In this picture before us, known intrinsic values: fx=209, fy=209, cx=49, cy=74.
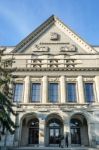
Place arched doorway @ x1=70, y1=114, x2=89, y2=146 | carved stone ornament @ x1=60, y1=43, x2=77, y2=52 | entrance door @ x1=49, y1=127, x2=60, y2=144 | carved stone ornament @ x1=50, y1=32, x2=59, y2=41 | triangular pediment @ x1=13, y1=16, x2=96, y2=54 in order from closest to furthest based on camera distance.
Result: 1. arched doorway @ x1=70, y1=114, x2=89, y2=146
2. entrance door @ x1=49, y1=127, x2=60, y2=144
3. carved stone ornament @ x1=60, y1=43, x2=77, y2=52
4. triangular pediment @ x1=13, y1=16, x2=96, y2=54
5. carved stone ornament @ x1=50, y1=32, x2=59, y2=41

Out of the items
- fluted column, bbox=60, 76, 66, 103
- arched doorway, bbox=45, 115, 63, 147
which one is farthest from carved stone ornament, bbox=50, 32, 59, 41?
arched doorway, bbox=45, 115, 63, 147

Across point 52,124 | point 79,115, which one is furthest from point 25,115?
point 79,115

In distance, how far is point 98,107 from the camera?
80.4 feet

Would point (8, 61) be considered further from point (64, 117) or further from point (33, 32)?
point (33, 32)

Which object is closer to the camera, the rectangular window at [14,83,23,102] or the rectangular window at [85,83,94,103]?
the rectangular window at [85,83,94,103]

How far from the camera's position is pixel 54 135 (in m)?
24.9

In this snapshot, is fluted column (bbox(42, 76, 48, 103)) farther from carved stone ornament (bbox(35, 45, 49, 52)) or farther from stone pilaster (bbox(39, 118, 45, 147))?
carved stone ornament (bbox(35, 45, 49, 52))

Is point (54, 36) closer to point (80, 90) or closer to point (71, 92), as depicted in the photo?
point (71, 92)

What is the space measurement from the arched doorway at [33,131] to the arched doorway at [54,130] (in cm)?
126

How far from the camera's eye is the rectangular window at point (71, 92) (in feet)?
83.3

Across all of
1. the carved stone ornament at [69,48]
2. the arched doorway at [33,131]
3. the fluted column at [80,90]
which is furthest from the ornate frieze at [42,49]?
the arched doorway at [33,131]

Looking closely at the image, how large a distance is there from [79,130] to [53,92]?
554 cm

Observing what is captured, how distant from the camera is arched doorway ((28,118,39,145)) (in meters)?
24.6

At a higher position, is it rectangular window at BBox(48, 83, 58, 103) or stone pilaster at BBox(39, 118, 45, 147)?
rectangular window at BBox(48, 83, 58, 103)
